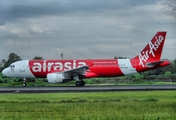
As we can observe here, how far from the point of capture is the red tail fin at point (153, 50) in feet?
163

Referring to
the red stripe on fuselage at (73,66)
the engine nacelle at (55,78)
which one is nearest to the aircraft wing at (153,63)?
the red stripe on fuselage at (73,66)

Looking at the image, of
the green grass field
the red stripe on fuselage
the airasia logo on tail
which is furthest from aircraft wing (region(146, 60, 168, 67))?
the green grass field

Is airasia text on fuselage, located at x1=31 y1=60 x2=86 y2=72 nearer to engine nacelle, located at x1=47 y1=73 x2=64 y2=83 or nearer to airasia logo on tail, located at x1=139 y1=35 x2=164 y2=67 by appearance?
engine nacelle, located at x1=47 y1=73 x2=64 y2=83

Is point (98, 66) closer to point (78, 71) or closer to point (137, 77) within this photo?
point (78, 71)

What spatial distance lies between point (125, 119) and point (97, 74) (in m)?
36.5

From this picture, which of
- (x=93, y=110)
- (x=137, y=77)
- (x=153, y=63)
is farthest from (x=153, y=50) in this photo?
(x=93, y=110)

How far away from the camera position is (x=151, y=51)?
1966 inches

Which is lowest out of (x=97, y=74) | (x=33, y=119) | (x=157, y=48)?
(x=33, y=119)

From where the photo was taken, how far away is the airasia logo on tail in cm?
4953

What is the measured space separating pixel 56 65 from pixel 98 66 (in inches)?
228

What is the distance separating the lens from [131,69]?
49.4 m

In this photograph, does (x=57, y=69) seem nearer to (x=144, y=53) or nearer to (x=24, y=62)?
(x=24, y=62)

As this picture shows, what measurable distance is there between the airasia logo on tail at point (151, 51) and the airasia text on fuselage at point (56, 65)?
7797 millimetres

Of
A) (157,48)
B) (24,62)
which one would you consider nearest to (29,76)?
(24,62)
